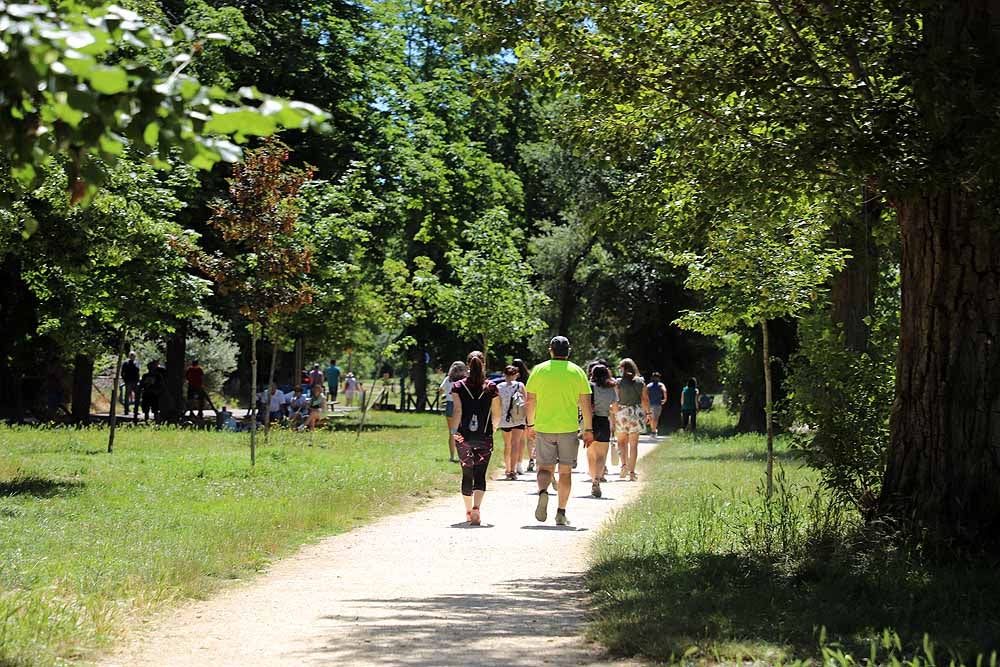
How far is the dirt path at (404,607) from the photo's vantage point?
7430mm

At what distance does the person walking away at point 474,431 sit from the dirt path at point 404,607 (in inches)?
15.4

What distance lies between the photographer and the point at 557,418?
1420 cm

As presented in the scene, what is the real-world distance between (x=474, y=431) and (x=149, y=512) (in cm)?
352

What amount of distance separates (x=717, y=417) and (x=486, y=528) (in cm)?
3761

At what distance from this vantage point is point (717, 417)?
50.6m

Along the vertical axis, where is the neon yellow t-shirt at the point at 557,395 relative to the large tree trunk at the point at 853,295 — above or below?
below

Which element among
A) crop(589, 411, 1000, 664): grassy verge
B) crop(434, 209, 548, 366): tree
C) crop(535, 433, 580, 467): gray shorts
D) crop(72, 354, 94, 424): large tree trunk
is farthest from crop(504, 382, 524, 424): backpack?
crop(72, 354, 94, 424): large tree trunk

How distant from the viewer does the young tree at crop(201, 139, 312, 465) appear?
19.2 meters

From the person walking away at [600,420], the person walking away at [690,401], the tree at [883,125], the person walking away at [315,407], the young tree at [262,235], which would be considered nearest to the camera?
the tree at [883,125]

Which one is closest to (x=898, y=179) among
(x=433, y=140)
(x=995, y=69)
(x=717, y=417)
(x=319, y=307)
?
(x=995, y=69)

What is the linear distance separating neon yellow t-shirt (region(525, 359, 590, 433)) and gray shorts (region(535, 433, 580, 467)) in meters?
0.07

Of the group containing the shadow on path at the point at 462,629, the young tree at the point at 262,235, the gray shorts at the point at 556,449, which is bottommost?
the shadow on path at the point at 462,629

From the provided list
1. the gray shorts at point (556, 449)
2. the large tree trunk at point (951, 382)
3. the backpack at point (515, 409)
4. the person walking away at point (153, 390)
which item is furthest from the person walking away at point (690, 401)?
the large tree trunk at point (951, 382)

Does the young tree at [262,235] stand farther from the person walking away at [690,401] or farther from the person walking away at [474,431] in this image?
the person walking away at [690,401]
